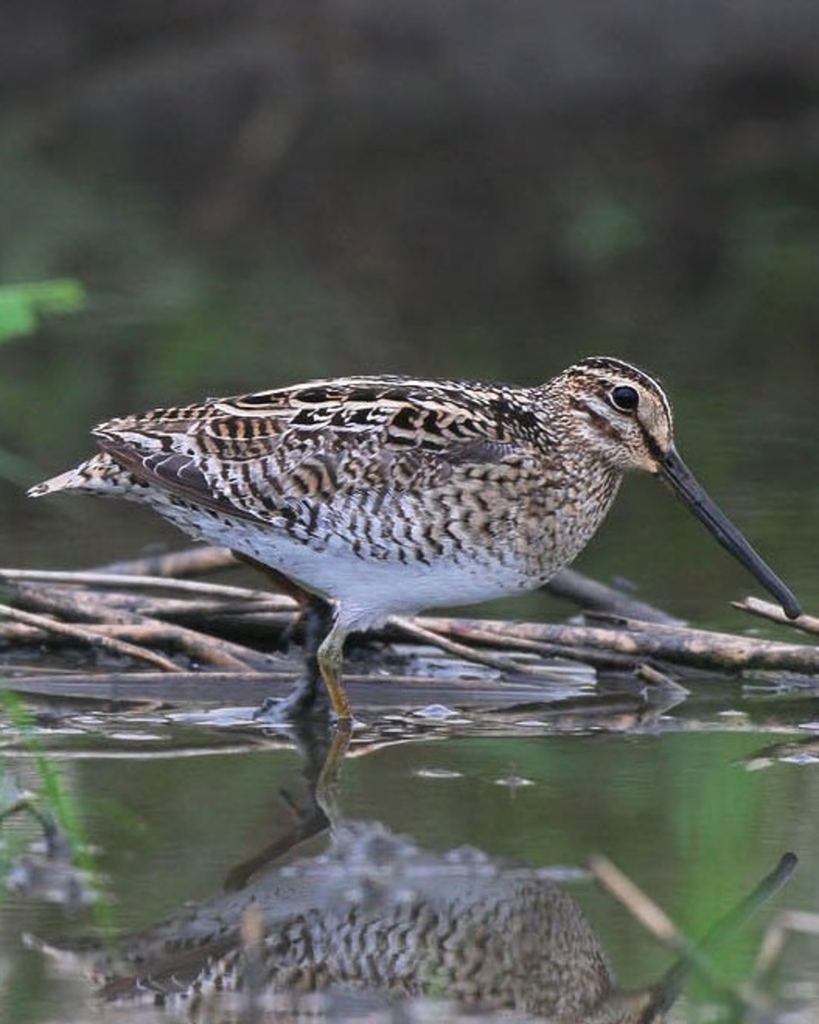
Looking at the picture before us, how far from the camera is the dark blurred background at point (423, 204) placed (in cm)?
1302

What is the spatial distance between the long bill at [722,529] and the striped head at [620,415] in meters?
0.05

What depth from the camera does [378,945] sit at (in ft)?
18.8

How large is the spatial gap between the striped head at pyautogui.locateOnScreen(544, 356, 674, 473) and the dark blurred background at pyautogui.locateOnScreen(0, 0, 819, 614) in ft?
5.17

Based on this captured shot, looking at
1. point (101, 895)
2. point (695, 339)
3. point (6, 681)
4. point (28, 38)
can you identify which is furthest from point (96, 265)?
point (101, 895)

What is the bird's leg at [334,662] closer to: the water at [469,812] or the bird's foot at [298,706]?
the bird's foot at [298,706]

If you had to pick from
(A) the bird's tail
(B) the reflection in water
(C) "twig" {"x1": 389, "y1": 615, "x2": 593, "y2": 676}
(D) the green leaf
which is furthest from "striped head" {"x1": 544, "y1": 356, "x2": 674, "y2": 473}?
(D) the green leaf

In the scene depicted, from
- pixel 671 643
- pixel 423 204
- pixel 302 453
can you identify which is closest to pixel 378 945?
pixel 302 453

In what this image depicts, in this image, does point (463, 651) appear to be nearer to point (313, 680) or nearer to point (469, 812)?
point (313, 680)

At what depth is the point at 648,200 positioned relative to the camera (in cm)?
1798

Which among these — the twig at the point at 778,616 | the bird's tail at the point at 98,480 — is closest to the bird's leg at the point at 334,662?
the bird's tail at the point at 98,480

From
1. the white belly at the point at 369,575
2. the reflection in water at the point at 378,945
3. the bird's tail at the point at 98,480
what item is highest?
the bird's tail at the point at 98,480

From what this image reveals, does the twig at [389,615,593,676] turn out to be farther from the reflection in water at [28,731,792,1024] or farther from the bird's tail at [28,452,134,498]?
the reflection in water at [28,731,792,1024]

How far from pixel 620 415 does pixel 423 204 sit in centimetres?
1006

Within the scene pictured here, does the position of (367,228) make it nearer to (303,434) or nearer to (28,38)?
(28,38)
